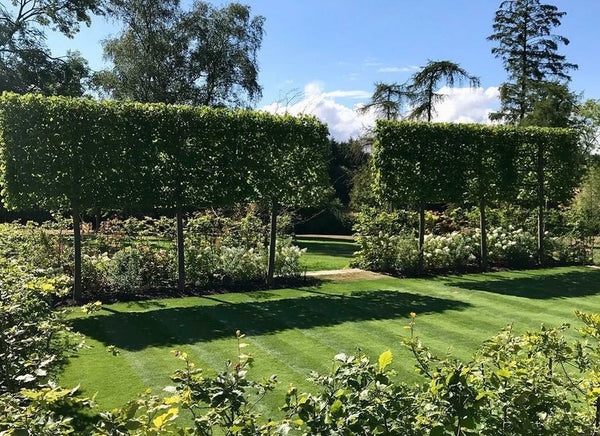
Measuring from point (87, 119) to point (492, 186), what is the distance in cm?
1100

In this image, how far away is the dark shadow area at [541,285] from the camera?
10.7 meters

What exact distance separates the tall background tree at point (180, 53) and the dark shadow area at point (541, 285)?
1883cm

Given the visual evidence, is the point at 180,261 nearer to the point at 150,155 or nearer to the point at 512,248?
the point at 150,155

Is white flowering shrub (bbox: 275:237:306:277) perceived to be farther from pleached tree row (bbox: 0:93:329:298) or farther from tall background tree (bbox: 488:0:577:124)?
tall background tree (bbox: 488:0:577:124)

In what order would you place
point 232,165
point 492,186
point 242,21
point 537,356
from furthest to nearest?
point 242,21, point 492,186, point 232,165, point 537,356

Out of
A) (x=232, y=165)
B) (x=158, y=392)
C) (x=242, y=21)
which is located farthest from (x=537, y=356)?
(x=242, y=21)

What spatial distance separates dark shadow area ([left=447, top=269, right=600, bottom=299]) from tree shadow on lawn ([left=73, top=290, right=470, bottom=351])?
6.34 ft

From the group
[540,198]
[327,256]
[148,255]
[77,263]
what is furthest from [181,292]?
[540,198]

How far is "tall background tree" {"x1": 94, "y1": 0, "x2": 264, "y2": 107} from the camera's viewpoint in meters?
24.1

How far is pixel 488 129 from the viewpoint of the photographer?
13570mm

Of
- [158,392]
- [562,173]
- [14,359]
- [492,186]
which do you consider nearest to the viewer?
[14,359]

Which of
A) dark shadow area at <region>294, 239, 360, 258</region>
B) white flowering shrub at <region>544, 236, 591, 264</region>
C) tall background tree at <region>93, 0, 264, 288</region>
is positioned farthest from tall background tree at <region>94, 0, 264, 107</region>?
white flowering shrub at <region>544, 236, 591, 264</region>

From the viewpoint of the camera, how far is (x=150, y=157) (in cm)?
978

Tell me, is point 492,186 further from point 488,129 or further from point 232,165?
point 232,165
